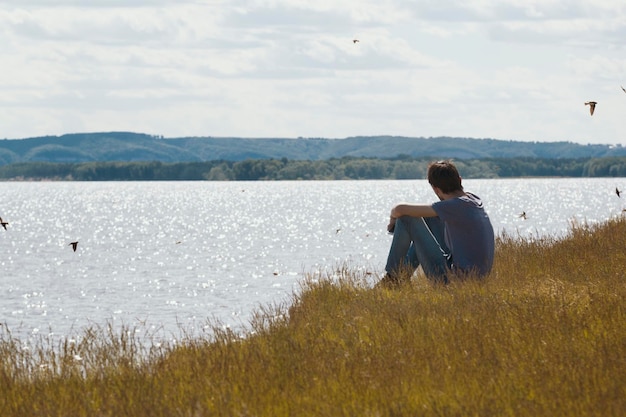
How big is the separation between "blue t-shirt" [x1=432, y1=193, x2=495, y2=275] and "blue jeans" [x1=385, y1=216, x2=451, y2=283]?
145mm

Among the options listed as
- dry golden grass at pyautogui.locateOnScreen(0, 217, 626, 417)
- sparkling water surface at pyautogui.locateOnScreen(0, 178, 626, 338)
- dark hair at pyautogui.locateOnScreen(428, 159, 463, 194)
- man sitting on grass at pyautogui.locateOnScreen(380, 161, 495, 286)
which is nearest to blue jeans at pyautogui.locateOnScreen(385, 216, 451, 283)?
man sitting on grass at pyautogui.locateOnScreen(380, 161, 495, 286)

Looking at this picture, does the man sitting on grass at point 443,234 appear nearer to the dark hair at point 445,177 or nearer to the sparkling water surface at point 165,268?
the dark hair at point 445,177

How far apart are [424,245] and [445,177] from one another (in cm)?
92

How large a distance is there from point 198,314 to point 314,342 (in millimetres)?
21171

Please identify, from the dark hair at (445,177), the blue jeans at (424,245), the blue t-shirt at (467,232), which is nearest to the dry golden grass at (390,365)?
the blue jeans at (424,245)

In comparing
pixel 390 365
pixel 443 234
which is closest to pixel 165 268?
pixel 443 234

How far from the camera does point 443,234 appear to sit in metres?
10.9

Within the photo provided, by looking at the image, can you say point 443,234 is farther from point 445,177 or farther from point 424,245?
point 445,177

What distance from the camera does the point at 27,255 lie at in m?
58.8

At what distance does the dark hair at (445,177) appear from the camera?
32.8ft

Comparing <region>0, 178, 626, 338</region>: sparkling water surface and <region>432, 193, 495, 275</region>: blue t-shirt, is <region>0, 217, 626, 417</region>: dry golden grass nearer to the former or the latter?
<region>432, 193, 495, 275</region>: blue t-shirt

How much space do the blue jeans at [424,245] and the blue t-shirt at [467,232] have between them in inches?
5.7

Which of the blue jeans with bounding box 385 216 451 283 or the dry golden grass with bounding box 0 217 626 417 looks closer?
the dry golden grass with bounding box 0 217 626 417

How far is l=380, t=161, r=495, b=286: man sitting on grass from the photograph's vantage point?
1003 cm
